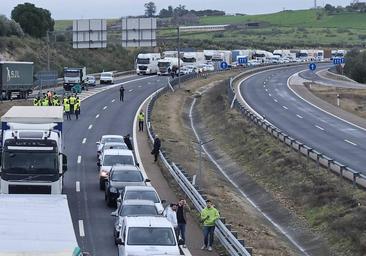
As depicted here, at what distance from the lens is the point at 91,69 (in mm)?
125562

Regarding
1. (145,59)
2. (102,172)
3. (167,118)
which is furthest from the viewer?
(145,59)

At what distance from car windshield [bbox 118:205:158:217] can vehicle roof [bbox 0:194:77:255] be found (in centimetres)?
459

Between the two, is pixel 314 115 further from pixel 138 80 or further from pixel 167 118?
pixel 138 80

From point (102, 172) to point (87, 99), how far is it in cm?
4442

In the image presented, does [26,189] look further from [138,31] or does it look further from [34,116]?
[138,31]

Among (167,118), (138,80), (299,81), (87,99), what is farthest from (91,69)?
(167,118)

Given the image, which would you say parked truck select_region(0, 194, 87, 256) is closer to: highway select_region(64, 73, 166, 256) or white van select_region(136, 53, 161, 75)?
highway select_region(64, 73, 166, 256)

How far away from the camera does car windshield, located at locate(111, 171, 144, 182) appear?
3066 centimetres

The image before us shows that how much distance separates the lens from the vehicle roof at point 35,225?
47.5 ft

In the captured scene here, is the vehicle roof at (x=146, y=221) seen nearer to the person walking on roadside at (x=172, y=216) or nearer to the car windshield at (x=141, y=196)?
the person walking on roadside at (x=172, y=216)

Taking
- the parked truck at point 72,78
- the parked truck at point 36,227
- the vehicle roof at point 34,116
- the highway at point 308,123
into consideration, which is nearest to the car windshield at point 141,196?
the vehicle roof at point 34,116

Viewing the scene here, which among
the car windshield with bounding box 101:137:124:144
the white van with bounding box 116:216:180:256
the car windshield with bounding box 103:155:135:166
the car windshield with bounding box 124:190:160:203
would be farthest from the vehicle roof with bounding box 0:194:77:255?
the car windshield with bounding box 101:137:124:144

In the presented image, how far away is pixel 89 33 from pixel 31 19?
2053 inches

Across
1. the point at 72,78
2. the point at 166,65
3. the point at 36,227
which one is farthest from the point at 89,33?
the point at 36,227
